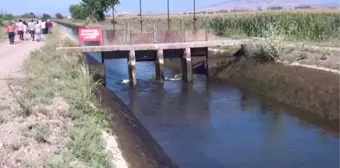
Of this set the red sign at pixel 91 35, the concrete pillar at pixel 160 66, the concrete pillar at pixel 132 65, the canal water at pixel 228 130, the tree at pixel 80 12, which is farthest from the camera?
the tree at pixel 80 12

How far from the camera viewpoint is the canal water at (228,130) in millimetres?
14445

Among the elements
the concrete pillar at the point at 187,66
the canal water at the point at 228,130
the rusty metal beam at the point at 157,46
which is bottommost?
the canal water at the point at 228,130

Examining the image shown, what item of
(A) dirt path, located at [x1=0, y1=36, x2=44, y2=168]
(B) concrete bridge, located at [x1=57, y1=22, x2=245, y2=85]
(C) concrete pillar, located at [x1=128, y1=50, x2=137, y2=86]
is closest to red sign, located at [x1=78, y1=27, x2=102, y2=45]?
(B) concrete bridge, located at [x1=57, y1=22, x2=245, y2=85]

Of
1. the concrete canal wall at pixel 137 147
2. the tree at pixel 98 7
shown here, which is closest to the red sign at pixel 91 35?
the concrete canal wall at pixel 137 147

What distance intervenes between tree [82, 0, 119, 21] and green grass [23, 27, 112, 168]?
48.8 metres

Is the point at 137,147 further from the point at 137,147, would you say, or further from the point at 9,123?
the point at 9,123

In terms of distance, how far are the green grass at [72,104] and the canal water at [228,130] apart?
2.95 meters

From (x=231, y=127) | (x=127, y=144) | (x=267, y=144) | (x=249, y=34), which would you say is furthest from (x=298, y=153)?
(x=249, y=34)

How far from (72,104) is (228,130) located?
662cm

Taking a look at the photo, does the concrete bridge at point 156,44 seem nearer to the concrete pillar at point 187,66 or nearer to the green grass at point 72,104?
the concrete pillar at point 187,66

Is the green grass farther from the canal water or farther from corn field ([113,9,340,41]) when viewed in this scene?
corn field ([113,9,340,41])

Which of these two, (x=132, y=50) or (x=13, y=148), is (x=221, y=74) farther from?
(x=13, y=148)

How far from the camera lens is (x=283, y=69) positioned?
2673cm

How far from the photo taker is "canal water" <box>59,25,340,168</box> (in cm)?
1445
